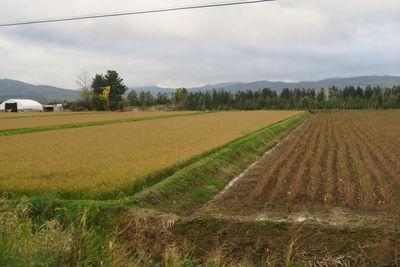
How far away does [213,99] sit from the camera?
122062mm

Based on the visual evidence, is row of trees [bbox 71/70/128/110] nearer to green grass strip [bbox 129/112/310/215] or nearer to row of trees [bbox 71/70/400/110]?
row of trees [bbox 71/70/400/110]

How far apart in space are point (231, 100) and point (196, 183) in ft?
362

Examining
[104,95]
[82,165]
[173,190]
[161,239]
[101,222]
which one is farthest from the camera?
[104,95]

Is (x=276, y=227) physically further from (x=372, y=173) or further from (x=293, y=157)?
(x=293, y=157)

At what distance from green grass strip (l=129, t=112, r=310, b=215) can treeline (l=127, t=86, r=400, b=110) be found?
9397cm

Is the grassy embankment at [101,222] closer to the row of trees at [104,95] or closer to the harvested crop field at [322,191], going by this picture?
the harvested crop field at [322,191]

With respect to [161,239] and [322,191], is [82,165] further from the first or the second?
[322,191]

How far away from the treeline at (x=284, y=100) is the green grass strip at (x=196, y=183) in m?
94.0

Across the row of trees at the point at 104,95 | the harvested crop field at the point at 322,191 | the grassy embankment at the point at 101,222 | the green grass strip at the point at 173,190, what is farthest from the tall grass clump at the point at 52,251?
the row of trees at the point at 104,95

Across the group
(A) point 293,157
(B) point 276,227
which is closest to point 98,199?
(B) point 276,227

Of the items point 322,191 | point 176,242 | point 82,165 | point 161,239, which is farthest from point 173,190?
point 322,191

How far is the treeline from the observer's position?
334ft

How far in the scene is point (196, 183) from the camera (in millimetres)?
11117

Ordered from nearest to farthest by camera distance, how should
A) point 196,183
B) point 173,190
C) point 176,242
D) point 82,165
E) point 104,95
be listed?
point 176,242 < point 173,190 < point 196,183 < point 82,165 < point 104,95
